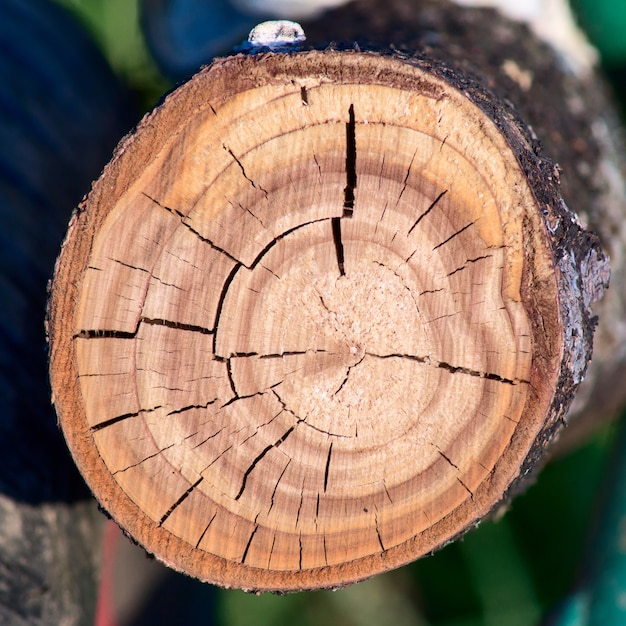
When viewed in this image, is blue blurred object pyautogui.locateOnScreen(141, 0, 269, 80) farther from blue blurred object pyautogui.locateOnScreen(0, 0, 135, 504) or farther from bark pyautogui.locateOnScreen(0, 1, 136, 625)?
bark pyautogui.locateOnScreen(0, 1, 136, 625)

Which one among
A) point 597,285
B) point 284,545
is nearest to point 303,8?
point 597,285

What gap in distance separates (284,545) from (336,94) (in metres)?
0.72

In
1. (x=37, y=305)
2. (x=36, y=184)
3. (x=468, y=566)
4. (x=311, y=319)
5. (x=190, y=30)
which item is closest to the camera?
(x=311, y=319)

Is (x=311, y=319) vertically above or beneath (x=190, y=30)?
beneath

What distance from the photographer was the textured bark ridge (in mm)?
993

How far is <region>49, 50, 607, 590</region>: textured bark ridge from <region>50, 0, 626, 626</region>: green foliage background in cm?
150

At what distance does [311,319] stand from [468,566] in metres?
2.00

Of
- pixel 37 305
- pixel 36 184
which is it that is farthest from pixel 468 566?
pixel 36 184

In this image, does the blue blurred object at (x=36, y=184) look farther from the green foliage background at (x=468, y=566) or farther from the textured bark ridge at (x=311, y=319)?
the green foliage background at (x=468, y=566)

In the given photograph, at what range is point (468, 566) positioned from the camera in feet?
8.61

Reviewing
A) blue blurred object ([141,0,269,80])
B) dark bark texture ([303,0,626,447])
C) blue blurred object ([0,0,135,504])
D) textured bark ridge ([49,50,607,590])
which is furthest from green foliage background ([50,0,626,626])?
textured bark ridge ([49,50,607,590])

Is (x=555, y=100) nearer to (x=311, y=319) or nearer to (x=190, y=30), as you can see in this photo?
(x=311, y=319)

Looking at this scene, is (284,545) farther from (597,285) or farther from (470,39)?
(470,39)

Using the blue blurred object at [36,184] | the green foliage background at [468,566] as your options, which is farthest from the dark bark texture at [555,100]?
the blue blurred object at [36,184]
